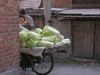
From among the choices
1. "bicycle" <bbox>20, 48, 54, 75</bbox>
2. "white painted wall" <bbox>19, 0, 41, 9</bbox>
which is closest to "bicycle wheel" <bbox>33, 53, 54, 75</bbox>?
"bicycle" <bbox>20, 48, 54, 75</bbox>

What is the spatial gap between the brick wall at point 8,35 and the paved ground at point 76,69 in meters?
2.82

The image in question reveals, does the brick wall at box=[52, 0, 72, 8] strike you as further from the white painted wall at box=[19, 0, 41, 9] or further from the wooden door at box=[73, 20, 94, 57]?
the white painted wall at box=[19, 0, 41, 9]

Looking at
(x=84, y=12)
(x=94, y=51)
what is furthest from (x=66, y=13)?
(x=94, y=51)

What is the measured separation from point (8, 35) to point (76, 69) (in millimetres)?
5726

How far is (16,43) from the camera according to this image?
809cm

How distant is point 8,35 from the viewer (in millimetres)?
7727

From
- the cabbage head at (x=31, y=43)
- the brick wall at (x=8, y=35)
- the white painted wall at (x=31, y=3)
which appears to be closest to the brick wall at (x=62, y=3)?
the white painted wall at (x=31, y=3)

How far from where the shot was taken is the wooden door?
15.7 meters

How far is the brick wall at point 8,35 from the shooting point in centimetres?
750

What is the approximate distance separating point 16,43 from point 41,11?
7749 mm

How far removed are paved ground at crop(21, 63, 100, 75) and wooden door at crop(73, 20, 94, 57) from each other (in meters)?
1.27

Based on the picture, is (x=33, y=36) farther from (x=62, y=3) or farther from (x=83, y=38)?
(x=62, y=3)

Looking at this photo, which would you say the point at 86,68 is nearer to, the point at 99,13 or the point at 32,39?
the point at 99,13

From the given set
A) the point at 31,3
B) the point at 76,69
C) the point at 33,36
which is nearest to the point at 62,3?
the point at 31,3
